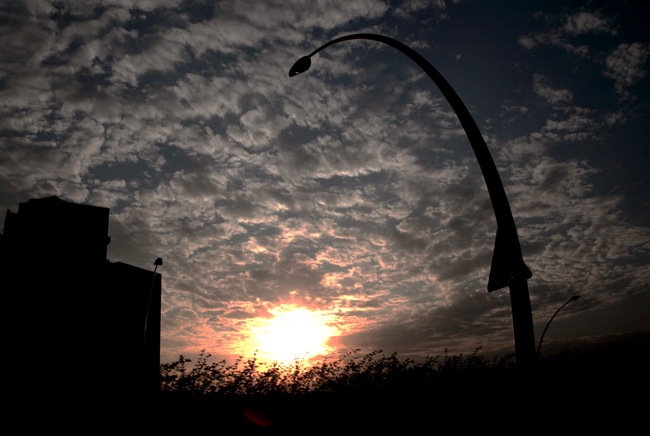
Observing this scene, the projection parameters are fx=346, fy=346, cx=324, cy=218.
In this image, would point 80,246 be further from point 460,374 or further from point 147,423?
point 460,374

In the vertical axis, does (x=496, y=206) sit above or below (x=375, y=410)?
above

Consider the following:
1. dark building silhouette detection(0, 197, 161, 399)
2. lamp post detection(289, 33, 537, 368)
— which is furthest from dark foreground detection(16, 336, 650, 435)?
dark building silhouette detection(0, 197, 161, 399)

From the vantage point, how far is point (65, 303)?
26.2m

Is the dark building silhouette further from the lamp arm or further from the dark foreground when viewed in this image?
the lamp arm

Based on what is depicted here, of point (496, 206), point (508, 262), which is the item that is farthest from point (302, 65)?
point (508, 262)

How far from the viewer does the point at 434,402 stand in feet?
41.3

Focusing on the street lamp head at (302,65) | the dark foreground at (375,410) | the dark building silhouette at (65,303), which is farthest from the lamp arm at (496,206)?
the dark building silhouette at (65,303)

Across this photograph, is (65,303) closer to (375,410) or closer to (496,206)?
(375,410)

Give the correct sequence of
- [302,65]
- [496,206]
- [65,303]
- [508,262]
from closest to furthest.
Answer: [508,262] → [496,206] → [302,65] → [65,303]

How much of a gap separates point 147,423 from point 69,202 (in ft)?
74.1

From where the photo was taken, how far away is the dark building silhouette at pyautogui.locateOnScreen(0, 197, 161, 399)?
2420 centimetres

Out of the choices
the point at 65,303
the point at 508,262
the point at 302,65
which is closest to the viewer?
the point at 508,262

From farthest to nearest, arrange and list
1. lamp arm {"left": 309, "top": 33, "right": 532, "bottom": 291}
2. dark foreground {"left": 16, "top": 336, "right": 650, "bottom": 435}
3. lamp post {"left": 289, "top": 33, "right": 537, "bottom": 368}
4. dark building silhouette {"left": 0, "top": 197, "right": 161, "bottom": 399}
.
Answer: dark building silhouette {"left": 0, "top": 197, "right": 161, "bottom": 399} → dark foreground {"left": 16, "top": 336, "right": 650, "bottom": 435} → lamp arm {"left": 309, "top": 33, "right": 532, "bottom": 291} → lamp post {"left": 289, "top": 33, "right": 537, "bottom": 368}

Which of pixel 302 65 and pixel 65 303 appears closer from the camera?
pixel 302 65
